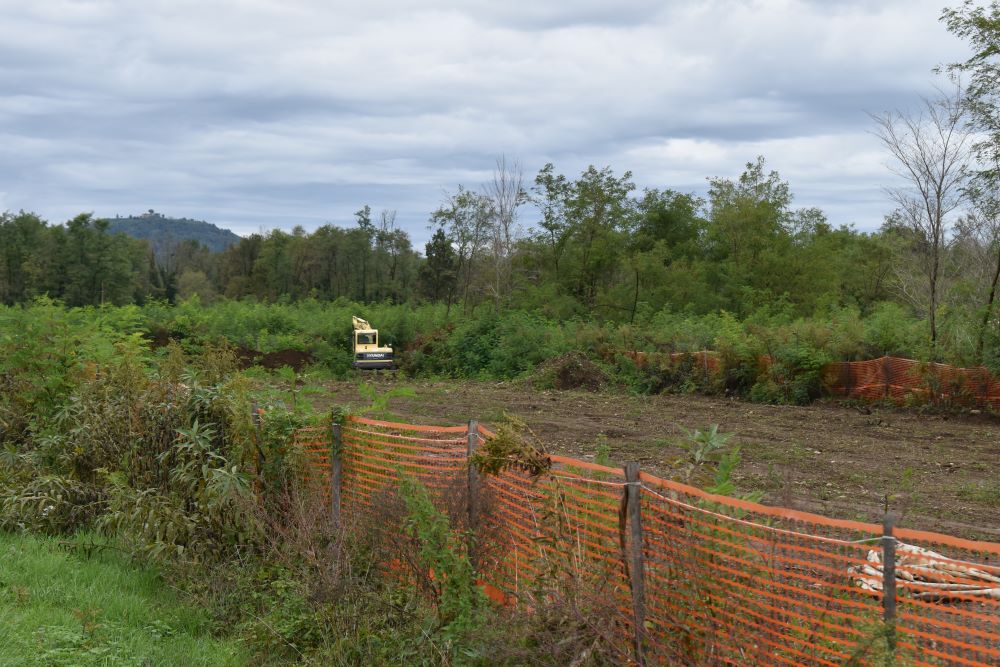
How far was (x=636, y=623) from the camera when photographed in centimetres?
476

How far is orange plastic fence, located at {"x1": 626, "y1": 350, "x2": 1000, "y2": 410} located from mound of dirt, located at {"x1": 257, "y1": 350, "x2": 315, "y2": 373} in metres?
17.3

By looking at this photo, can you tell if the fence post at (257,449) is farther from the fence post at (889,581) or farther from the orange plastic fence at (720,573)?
the fence post at (889,581)

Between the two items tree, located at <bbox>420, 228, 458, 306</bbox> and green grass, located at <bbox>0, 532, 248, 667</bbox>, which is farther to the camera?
tree, located at <bbox>420, 228, 458, 306</bbox>

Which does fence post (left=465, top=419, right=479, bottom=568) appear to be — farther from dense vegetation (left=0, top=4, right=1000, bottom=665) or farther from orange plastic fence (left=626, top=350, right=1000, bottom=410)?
orange plastic fence (left=626, top=350, right=1000, bottom=410)

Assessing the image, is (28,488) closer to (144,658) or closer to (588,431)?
(144,658)

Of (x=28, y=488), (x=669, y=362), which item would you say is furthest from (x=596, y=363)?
(x=28, y=488)

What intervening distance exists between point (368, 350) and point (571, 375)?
9.84 m

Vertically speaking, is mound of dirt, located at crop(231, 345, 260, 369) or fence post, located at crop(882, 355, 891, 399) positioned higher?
fence post, located at crop(882, 355, 891, 399)

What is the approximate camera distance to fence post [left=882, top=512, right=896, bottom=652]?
3.66 metres

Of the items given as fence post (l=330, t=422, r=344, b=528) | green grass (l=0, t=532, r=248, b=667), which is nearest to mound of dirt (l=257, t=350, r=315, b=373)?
green grass (l=0, t=532, r=248, b=667)

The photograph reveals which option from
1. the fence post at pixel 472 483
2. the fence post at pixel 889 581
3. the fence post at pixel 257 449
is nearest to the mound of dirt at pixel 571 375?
the fence post at pixel 257 449

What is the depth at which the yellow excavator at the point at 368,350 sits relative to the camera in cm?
3262

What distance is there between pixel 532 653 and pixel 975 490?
8.44 metres

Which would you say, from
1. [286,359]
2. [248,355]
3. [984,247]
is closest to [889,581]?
[984,247]
